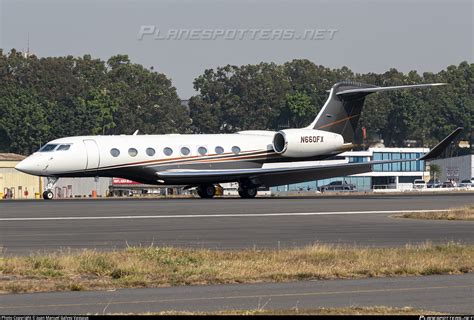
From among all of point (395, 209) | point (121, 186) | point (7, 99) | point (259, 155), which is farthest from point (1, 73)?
point (395, 209)

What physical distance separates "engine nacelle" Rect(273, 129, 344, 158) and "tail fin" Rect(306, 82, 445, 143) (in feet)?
3.14

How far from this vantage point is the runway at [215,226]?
90.5 ft

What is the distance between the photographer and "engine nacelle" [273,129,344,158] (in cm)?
5634

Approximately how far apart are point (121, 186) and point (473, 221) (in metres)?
60.7

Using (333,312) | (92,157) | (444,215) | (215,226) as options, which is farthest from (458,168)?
(333,312)

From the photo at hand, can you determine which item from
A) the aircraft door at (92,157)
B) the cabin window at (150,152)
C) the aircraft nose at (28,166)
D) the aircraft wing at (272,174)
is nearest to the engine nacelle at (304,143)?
the aircraft wing at (272,174)

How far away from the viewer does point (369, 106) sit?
187m

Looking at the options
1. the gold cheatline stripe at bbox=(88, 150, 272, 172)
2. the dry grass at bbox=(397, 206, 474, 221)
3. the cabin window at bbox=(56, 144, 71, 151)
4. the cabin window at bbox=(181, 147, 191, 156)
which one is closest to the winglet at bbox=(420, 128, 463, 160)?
the gold cheatline stripe at bbox=(88, 150, 272, 172)

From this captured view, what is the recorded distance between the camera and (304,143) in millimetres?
56844

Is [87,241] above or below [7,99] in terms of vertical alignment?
below

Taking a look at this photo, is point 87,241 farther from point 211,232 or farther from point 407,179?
point 407,179

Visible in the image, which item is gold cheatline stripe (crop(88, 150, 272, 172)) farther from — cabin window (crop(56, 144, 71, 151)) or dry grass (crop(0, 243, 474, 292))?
dry grass (crop(0, 243, 474, 292))

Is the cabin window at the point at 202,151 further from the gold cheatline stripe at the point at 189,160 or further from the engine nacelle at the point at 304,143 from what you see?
the engine nacelle at the point at 304,143

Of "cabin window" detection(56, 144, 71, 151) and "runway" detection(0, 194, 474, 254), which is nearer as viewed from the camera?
"runway" detection(0, 194, 474, 254)
